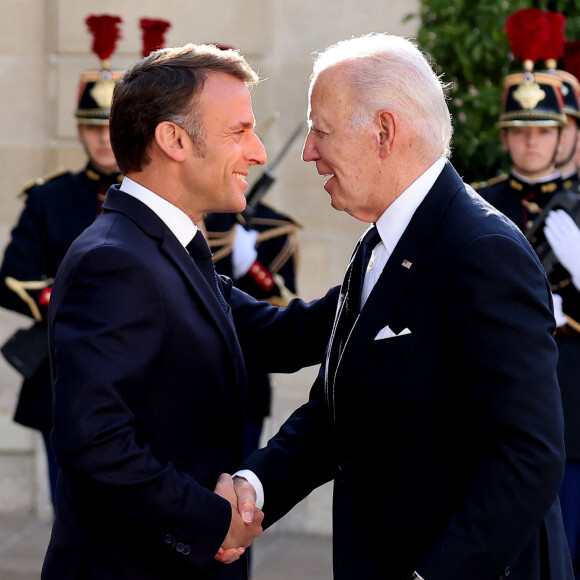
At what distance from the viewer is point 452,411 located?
7.20 ft

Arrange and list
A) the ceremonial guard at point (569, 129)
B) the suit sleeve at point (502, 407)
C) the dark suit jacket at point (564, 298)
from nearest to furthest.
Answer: the suit sleeve at point (502, 407) → the dark suit jacket at point (564, 298) → the ceremonial guard at point (569, 129)

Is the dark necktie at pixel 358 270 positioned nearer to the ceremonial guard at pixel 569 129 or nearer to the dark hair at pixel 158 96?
the dark hair at pixel 158 96

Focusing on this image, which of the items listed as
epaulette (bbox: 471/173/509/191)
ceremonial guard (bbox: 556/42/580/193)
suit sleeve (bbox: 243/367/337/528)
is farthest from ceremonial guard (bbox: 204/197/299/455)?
suit sleeve (bbox: 243/367/337/528)

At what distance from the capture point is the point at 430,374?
218 cm

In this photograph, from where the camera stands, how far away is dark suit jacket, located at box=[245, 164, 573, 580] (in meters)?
2.10

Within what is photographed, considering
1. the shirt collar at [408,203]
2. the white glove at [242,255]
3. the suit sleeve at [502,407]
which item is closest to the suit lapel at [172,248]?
the shirt collar at [408,203]

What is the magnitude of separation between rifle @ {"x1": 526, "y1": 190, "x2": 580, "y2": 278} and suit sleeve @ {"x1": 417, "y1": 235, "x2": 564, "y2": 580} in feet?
7.39

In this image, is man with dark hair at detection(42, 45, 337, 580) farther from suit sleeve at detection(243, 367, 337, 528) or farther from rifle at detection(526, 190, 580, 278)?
rifle at detection(526, 190, 580, 278)

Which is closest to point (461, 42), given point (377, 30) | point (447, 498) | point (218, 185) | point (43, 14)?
point (377, 30)

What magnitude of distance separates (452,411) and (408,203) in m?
0.43

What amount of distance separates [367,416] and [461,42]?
9.42 ft

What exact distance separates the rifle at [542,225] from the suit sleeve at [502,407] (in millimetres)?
2253

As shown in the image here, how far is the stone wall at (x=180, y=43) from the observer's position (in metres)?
5.71

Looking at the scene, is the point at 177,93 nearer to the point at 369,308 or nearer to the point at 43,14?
the point at 369,308
